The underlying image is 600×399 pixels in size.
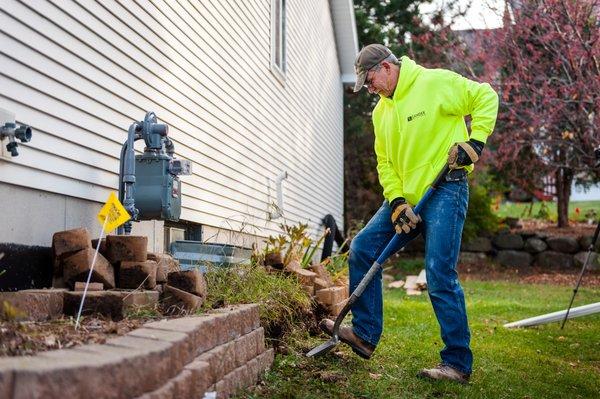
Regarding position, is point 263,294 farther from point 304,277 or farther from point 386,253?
point 304,277

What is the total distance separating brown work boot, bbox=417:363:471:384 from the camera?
396 cm

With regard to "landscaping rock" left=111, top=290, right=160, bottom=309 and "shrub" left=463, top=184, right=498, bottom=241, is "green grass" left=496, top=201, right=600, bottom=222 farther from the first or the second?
"landscaping rock" left=111, top=290, right=160, bottom=309

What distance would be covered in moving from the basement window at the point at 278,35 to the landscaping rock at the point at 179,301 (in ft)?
20.0

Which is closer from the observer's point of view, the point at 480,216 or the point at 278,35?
the point at 278,35

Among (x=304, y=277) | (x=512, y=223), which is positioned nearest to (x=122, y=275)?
(x=304, y=277)

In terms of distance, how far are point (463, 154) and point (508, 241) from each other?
1297 centimetres

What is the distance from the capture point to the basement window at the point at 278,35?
9242mm

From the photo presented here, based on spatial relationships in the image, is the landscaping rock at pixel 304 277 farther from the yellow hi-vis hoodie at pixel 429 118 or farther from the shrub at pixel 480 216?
the shrub at pixel 480 216

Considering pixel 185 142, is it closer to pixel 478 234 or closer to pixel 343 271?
pixel 343 271

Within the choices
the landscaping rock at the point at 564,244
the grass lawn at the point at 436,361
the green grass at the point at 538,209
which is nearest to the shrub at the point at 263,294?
the grass lawn at the point at 436,361

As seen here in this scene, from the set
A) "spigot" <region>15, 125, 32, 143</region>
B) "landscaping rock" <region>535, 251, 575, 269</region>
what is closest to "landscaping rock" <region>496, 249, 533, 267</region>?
"landscaping rock" <region>535, 251, 575, 269</region>

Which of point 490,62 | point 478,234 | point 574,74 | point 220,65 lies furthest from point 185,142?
point 478,234

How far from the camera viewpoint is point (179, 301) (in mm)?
3406

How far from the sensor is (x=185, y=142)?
5.80 m
